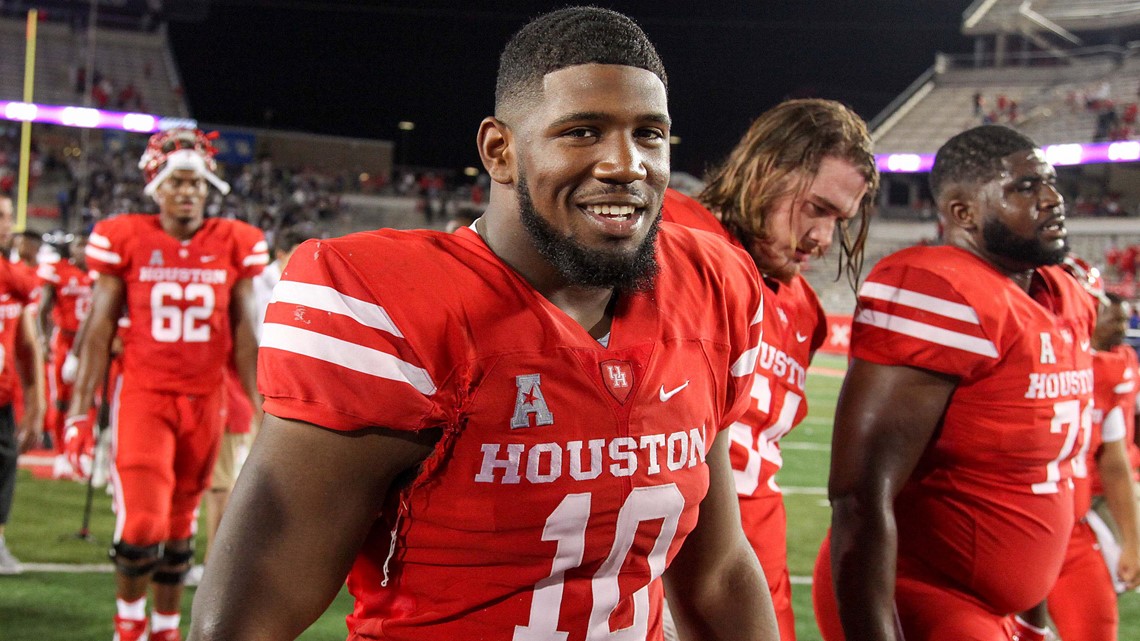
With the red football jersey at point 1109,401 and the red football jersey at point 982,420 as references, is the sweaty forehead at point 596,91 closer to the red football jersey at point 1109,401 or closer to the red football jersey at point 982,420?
the red football jersey at point 982,420

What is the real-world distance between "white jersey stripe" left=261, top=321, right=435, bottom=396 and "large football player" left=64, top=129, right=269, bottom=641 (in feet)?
10.7

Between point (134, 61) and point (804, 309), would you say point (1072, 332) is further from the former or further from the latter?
point (134, 61)

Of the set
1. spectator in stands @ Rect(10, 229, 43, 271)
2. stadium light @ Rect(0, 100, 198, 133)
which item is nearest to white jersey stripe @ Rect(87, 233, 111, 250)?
spectator in stands @ Rect(10, 229, 43, 271)

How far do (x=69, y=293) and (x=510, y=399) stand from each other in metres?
8.05

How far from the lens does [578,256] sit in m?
1.63

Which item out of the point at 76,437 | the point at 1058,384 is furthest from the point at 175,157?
the point at 1058,384

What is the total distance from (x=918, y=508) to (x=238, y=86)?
56.5 meters

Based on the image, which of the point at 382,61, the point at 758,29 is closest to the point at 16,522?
the point at 758,29

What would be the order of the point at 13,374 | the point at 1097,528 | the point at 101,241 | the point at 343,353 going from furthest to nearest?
the point at 13,374 < the point at 101,241 < the point at 1097,528 < the point at 343,353

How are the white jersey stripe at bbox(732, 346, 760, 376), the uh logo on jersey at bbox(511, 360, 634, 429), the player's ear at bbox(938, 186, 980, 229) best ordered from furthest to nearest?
the player's ear at bbox(938, 186, 980, 229), the white jersey stripe at bbox(732, 346, 760, 376), the uh logo on jersey at bbox(511, 360, 634, 429)

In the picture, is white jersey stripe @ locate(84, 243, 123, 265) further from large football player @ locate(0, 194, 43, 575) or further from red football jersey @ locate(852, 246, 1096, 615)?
red football jersey @ locate(852, 246, 1096, 615)

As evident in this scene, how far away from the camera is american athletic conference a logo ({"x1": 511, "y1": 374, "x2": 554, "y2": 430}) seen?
1.52 m

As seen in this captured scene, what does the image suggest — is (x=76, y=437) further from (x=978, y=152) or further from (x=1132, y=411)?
(x=1132, y=411)

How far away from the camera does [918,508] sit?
9.07 feet
